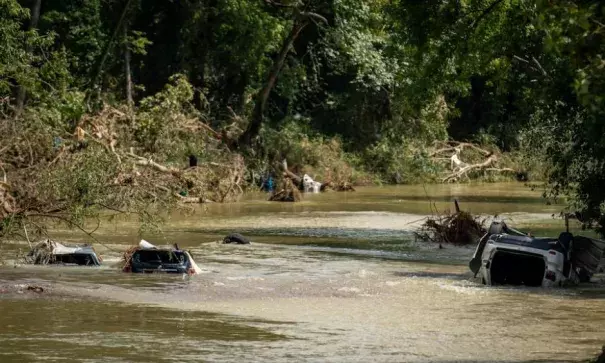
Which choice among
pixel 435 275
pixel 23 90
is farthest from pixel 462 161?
pixel 435 275

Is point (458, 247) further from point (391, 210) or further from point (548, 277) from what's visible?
point (391, 210)

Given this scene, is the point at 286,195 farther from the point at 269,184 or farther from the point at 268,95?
the point at 268,95

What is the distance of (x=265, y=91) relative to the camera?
175 feet

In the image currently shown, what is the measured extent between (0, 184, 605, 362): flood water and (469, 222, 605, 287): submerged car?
0.45 metres

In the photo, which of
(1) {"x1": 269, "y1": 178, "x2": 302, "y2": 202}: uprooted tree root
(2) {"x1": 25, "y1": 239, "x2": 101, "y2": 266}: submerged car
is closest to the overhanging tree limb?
(1) {"x1": 269, "y1": 178, "x2": 302, "y2": 202}: uprooted tree root

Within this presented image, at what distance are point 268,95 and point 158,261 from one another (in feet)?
95.8

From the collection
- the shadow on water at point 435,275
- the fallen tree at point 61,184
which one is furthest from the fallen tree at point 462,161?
the shadow on water at point 435,275

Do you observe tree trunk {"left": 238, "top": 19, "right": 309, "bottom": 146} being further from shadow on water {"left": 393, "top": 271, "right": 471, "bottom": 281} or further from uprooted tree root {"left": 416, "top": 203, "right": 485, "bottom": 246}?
shadow on water {"left": 393, "top": 271, "right": 471, "bottom": 281}

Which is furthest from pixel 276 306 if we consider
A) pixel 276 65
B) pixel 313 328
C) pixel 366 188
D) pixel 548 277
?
pixel 366 188

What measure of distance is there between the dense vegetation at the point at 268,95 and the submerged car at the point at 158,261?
996mm

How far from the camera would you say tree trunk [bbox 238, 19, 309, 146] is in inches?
2058

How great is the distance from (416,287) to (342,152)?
113ft

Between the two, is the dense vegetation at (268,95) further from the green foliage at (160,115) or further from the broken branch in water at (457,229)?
the broken branch in water at (457,229)

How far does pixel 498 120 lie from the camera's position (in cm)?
6888
